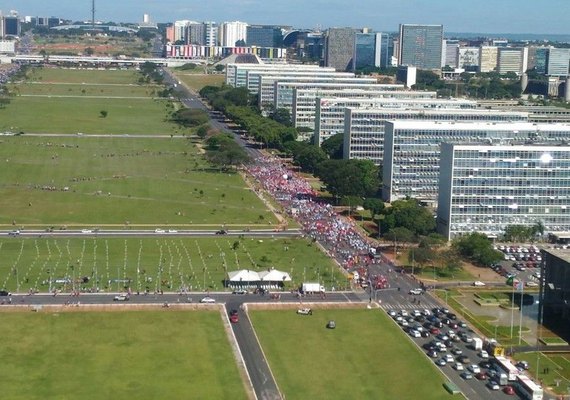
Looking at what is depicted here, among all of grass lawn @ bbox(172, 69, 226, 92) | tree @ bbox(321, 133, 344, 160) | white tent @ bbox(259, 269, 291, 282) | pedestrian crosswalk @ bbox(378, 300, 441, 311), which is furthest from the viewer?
grass lawn @ bbox(172, 69, 226, 92)

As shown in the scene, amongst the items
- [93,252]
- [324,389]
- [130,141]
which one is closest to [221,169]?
[130,141]

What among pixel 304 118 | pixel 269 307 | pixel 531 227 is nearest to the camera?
pixel 269 307

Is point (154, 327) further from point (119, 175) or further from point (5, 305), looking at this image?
point (119, 175)

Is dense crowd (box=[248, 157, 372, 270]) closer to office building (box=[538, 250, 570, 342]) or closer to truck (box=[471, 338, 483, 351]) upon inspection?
office building (box=[538, 250, 570, 342])

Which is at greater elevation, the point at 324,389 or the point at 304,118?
the point at 304,118

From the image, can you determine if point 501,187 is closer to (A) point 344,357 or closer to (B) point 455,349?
(B) point 455,349

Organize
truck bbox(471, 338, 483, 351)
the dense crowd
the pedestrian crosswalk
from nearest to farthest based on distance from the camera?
1. truck bbox(471, 338, 483, 351)
2. the pedestrian crosswalk
3. the dense crowd

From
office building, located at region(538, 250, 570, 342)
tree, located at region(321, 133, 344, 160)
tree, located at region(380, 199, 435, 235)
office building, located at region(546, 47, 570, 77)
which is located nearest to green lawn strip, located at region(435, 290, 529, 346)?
office building, located at region(538, 250, 570, 342)
